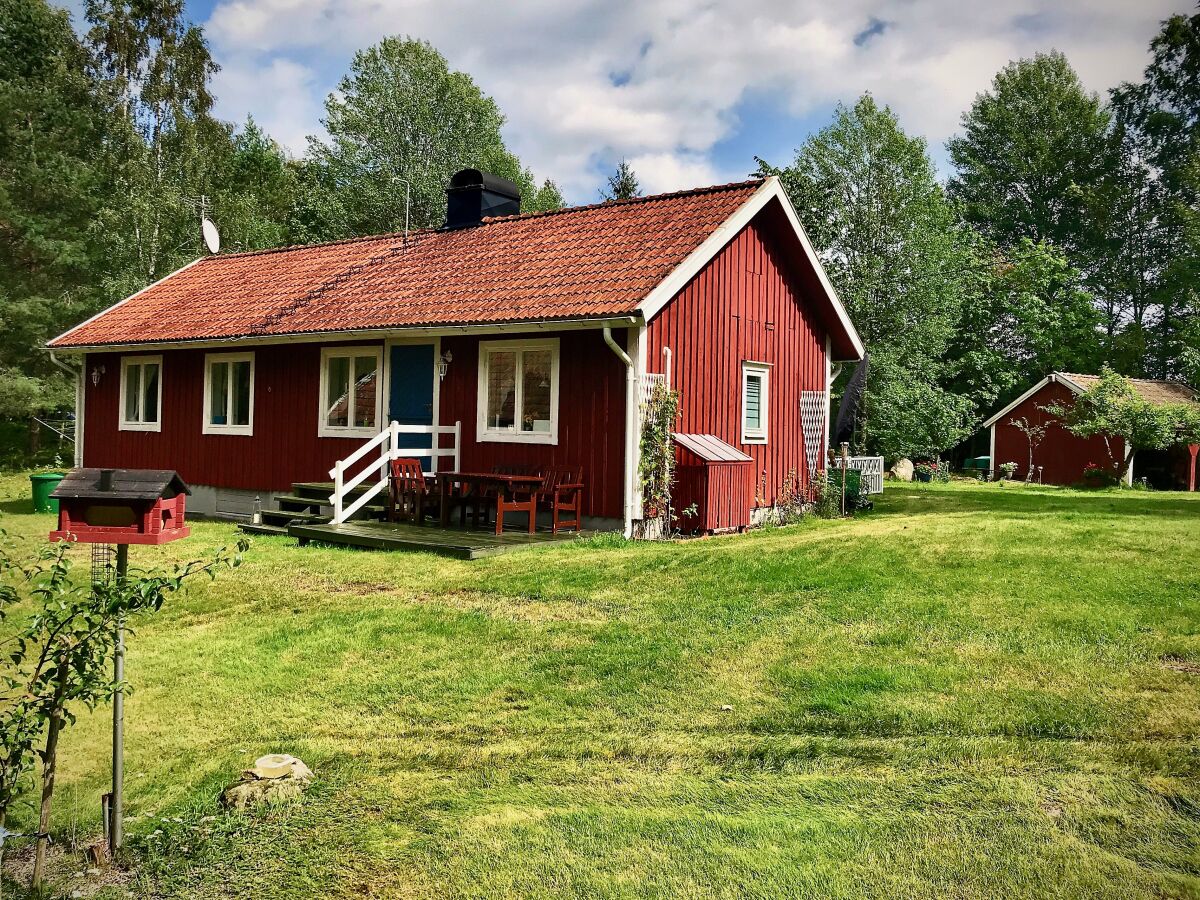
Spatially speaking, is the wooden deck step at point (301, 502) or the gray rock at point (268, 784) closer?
the gray rock at point (268, 784)

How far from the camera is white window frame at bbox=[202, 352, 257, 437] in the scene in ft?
57.2

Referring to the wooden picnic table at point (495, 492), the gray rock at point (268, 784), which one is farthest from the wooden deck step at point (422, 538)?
the gray rock at point (268, 784)

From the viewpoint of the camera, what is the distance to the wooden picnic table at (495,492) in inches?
489

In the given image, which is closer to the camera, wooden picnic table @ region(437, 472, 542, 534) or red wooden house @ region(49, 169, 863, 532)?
wooden picnic table @ region(437, 472, 542, 534)

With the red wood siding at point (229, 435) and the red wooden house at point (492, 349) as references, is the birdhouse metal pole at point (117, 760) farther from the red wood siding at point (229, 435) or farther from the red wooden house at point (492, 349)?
the red wood siding at point (229, 435)

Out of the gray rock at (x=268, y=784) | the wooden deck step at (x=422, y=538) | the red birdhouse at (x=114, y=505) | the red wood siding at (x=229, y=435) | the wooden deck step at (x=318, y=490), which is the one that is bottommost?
the gray rock at (x=268, y=784)

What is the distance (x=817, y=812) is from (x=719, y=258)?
36.8 ft

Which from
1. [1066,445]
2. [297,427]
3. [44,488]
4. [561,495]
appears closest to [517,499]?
[561,495]

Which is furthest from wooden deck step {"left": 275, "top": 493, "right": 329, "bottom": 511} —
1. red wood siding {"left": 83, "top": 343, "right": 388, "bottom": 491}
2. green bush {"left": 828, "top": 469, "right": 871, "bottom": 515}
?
green bush {"left": 828, "top": 469, "right": 871, "bottom": 515}

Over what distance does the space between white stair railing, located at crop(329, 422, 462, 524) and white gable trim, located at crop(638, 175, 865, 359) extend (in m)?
3.74

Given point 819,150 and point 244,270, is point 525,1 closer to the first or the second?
point 244,270

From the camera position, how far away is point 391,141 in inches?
1492

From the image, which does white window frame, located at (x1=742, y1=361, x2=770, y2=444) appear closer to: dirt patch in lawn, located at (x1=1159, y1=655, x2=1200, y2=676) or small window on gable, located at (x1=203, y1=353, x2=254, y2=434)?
small window on gable, located at (x1=203, y1=353, x2=254, y2=434)

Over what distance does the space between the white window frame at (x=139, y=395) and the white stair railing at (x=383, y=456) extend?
647 cm
